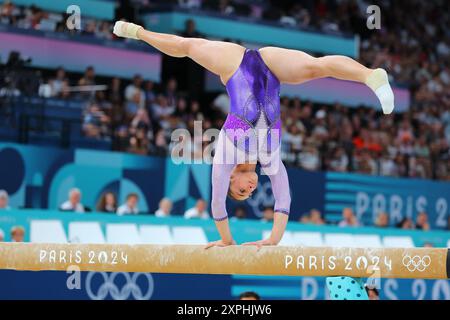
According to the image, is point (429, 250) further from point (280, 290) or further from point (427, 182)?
point (427, 182)

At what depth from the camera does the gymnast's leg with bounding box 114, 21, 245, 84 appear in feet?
26.3

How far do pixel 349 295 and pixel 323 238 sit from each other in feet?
21.6

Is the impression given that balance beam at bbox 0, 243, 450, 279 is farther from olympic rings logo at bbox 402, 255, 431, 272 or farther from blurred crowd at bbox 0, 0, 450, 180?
blurred crowd at bbox 0, 0, 450, 180

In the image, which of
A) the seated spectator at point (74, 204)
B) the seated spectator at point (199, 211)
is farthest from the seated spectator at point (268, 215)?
the seated spectator at point (74, 204)

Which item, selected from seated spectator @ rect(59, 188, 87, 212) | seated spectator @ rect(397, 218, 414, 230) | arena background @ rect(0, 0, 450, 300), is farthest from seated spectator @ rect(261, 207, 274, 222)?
seated spectator @ rect(59, 188, 87, 212)

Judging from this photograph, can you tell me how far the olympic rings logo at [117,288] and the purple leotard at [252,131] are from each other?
5.69m

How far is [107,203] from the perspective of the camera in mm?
13664

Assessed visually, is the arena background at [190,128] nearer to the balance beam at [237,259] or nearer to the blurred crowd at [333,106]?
the blurred crowd at [333,106]

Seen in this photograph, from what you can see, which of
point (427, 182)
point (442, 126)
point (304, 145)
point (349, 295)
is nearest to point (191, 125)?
point (304, 145)

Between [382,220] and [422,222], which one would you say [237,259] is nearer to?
[382,220]

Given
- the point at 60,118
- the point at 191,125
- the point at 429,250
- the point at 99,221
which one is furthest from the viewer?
the point at 191,125

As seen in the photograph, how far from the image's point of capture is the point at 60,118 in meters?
14.0

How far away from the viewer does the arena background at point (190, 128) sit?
528 inches

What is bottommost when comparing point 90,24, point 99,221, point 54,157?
point 99,221
